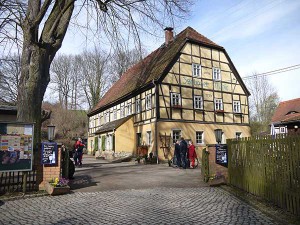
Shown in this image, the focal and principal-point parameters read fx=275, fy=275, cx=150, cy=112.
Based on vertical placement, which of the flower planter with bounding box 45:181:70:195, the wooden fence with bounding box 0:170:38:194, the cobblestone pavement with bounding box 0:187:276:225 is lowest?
the cobblestone pavement with bounding box 0:187:276:225

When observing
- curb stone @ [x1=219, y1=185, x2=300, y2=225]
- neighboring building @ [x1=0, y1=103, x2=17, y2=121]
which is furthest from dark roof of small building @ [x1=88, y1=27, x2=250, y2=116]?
curb stone @ [x1=219, y1=185, x2=300, y2=225]

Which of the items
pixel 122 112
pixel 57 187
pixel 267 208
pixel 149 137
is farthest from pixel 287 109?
pixel 57 187

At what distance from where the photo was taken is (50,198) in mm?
7785

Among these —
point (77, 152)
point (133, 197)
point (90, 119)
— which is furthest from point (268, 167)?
point (90, 119)

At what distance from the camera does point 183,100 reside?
73.5 ft

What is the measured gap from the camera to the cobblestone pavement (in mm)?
5645

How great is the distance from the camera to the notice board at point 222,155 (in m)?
10.4

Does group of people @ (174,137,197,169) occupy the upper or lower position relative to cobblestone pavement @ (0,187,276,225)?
upper

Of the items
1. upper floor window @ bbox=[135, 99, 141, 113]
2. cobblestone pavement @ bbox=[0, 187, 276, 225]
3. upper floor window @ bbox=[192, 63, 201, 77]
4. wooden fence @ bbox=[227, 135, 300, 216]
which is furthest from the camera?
upper floor window @ bbox=[135, 99, 141, 113]

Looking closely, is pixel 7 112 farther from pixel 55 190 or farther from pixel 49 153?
pixel 55 190

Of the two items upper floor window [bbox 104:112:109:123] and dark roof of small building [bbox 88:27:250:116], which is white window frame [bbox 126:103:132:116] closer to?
dark roof of small building [bbox 88:27:250:116]

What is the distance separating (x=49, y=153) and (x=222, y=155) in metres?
6.20

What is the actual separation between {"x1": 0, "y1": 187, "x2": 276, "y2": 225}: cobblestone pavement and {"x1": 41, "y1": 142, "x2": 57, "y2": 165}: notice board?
120 centimetres

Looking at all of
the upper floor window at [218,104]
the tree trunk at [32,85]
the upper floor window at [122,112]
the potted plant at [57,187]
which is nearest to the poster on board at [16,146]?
the potted plant at [57,187]
